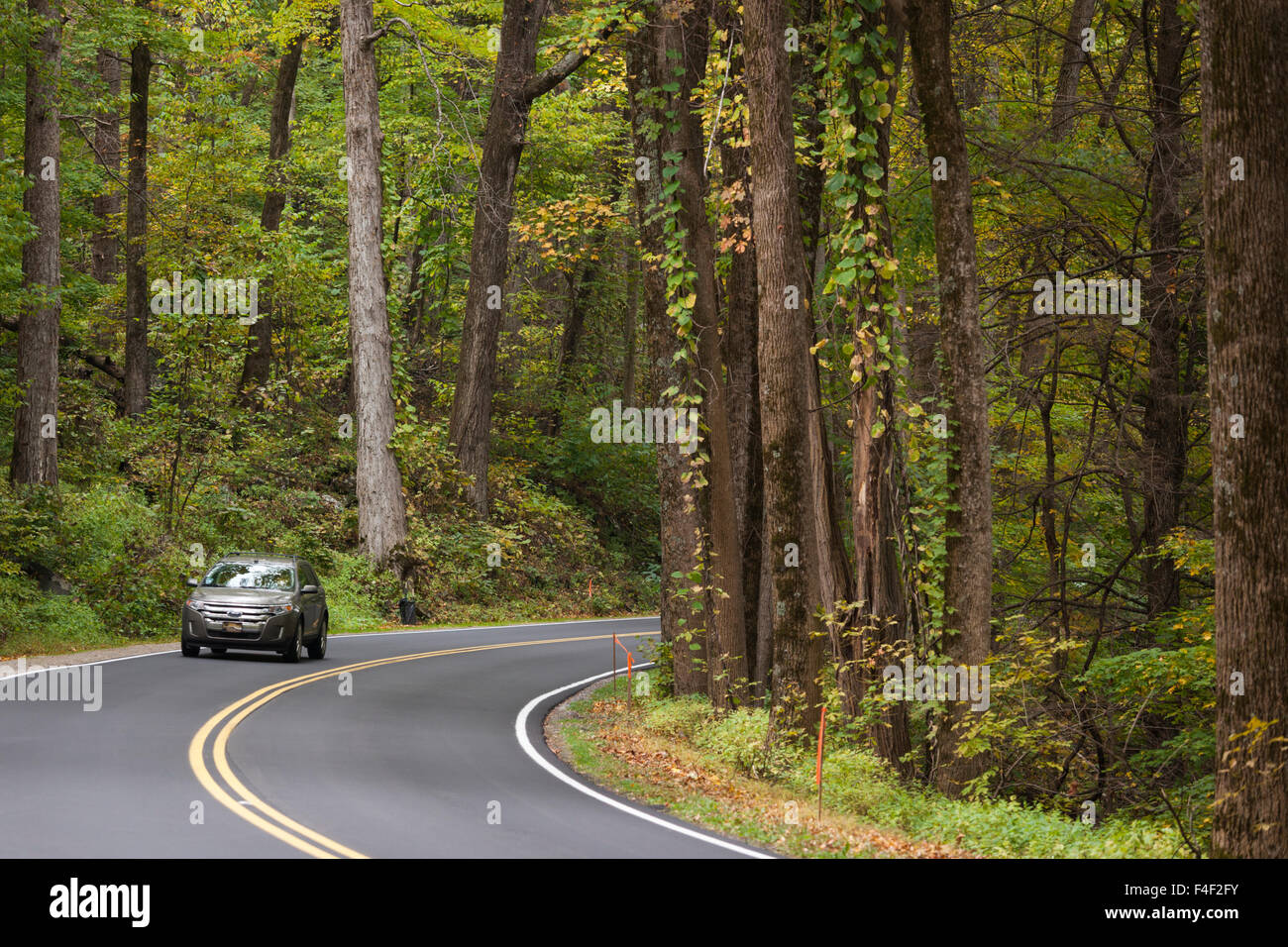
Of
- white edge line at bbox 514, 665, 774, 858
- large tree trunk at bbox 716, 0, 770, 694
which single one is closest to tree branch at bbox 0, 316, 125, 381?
white edge line at bbox 514, 665, 774, 858

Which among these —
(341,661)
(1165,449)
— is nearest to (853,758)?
(1165,449)

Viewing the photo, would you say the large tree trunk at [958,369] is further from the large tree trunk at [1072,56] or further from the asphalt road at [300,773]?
the large tree trunk at [1072,56]

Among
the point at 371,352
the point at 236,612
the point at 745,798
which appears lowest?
the point at 745,798

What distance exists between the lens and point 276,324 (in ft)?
139

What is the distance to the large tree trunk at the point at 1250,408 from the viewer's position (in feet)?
33.3

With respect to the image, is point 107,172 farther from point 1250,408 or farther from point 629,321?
point 1250,408

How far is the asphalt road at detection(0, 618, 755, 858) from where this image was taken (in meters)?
9.99

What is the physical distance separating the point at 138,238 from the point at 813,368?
67.4 ft

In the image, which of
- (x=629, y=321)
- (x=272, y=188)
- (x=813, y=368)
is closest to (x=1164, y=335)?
(x=813, y=368)

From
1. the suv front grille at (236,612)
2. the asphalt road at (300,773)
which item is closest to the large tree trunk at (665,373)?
the asphalt road at (300,773)

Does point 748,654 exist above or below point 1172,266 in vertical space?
below

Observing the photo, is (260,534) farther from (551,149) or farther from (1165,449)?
(1165,449)

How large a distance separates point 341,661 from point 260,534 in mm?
9416

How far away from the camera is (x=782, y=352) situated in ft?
53.4
